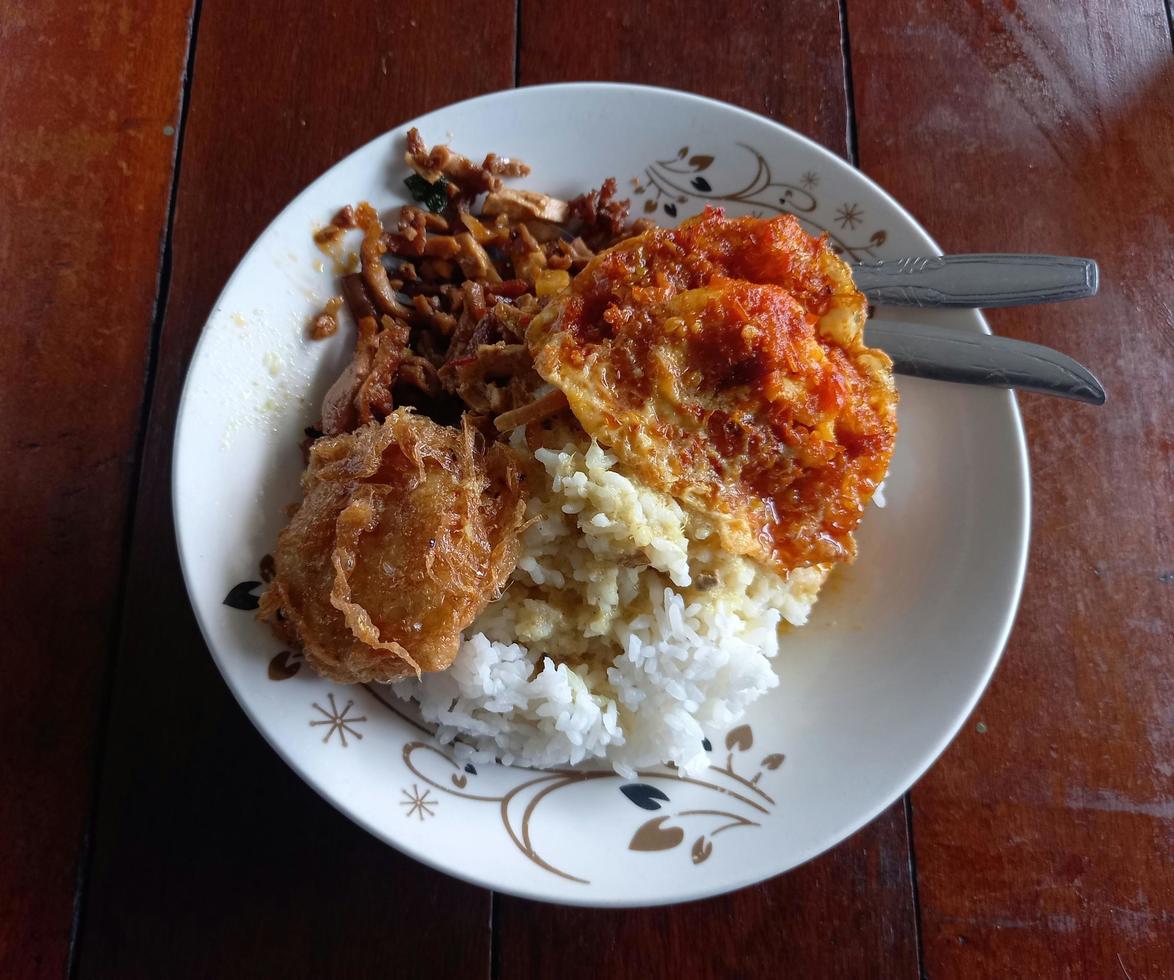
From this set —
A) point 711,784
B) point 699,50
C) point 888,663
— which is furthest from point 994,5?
point 711,784

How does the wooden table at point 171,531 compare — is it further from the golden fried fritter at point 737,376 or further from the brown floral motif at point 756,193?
the golden fried fritter at point 737,376

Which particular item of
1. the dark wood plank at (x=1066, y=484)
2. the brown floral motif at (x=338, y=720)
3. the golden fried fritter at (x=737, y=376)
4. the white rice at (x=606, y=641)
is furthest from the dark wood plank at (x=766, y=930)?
the golden fried fritter at (x=737, y=376)

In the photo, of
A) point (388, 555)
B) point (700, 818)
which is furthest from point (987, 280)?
point (388, 555)

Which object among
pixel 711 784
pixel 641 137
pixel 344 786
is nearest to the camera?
pixel 344 786

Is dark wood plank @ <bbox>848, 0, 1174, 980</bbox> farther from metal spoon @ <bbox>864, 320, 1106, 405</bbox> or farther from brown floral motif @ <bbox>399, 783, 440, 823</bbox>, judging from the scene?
brown floral motif @ <bbox>399, 783, 440, 823</bbox>

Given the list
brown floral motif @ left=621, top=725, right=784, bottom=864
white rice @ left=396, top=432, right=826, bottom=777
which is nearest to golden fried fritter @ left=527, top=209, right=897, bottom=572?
white rice @ left=396, top=432, right=826, bottom=777

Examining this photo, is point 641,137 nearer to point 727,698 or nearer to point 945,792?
point 727,698

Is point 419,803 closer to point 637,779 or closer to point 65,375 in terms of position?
point 637,779
